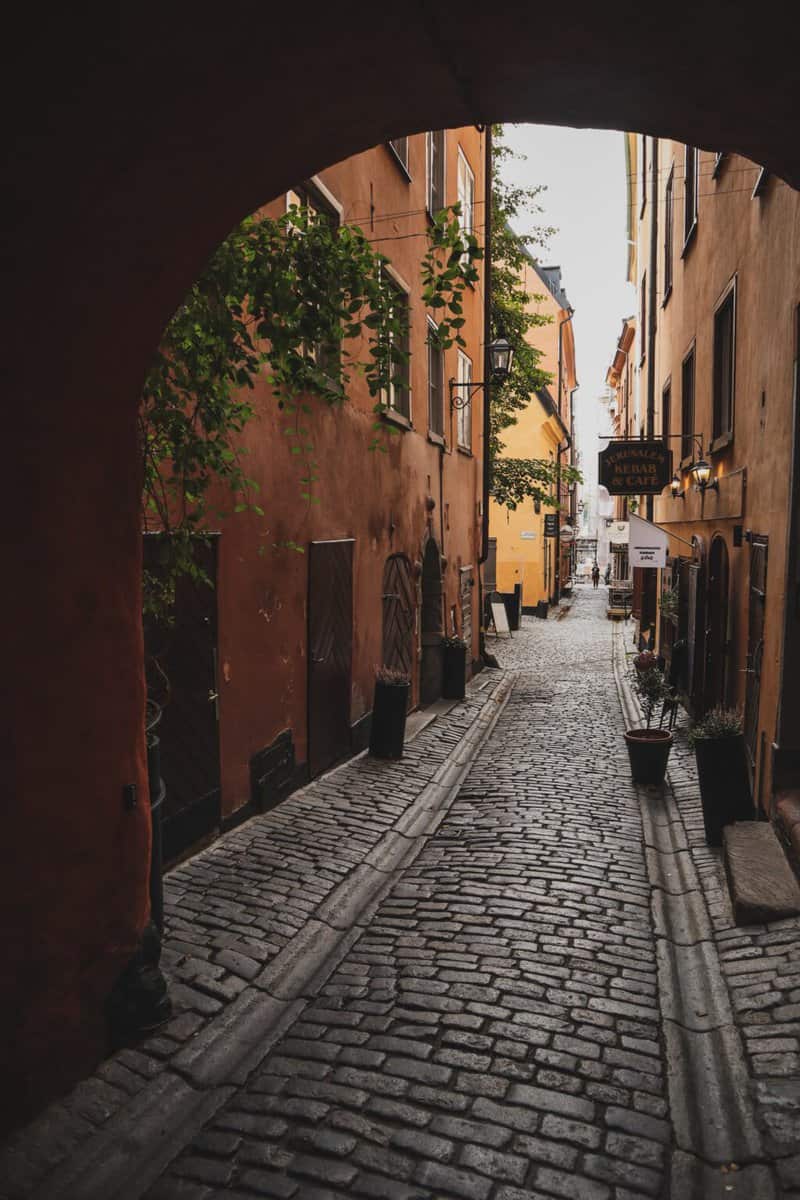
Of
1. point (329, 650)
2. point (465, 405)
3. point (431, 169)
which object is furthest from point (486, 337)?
point (329, 650)

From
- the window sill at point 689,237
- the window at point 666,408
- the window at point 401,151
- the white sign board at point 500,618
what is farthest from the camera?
the white sign board at point 500,618

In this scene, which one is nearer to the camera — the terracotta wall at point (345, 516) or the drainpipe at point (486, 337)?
the terracotta wall at point (345, 516)

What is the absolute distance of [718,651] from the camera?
964cm

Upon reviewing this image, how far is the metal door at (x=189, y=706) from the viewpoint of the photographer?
5746 millimetres

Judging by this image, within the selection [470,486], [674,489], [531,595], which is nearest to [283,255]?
[674,489]

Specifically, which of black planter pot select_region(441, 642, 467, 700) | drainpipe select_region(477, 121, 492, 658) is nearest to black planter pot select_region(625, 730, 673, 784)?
black planter pot select_region(441, 642, 467, 700)

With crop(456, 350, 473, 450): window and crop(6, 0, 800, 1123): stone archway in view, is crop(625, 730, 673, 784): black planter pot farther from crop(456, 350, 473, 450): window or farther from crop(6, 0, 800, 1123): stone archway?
crop(456, 350, 473, 450): window

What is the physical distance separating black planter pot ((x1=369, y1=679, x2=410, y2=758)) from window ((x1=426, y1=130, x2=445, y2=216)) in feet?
24.9

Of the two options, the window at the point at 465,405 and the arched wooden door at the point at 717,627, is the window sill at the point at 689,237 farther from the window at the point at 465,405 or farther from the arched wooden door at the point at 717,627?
the arched wooden door at the point at 717,627

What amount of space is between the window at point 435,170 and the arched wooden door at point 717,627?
684 centimetres

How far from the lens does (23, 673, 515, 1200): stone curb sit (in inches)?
124

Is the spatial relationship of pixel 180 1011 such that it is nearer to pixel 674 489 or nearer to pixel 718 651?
pixel 718 651

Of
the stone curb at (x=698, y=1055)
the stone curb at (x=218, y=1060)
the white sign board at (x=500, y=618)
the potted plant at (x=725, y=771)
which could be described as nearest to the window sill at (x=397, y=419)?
the potted plant at (x=725, y=771)

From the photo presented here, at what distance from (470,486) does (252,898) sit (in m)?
12.3
